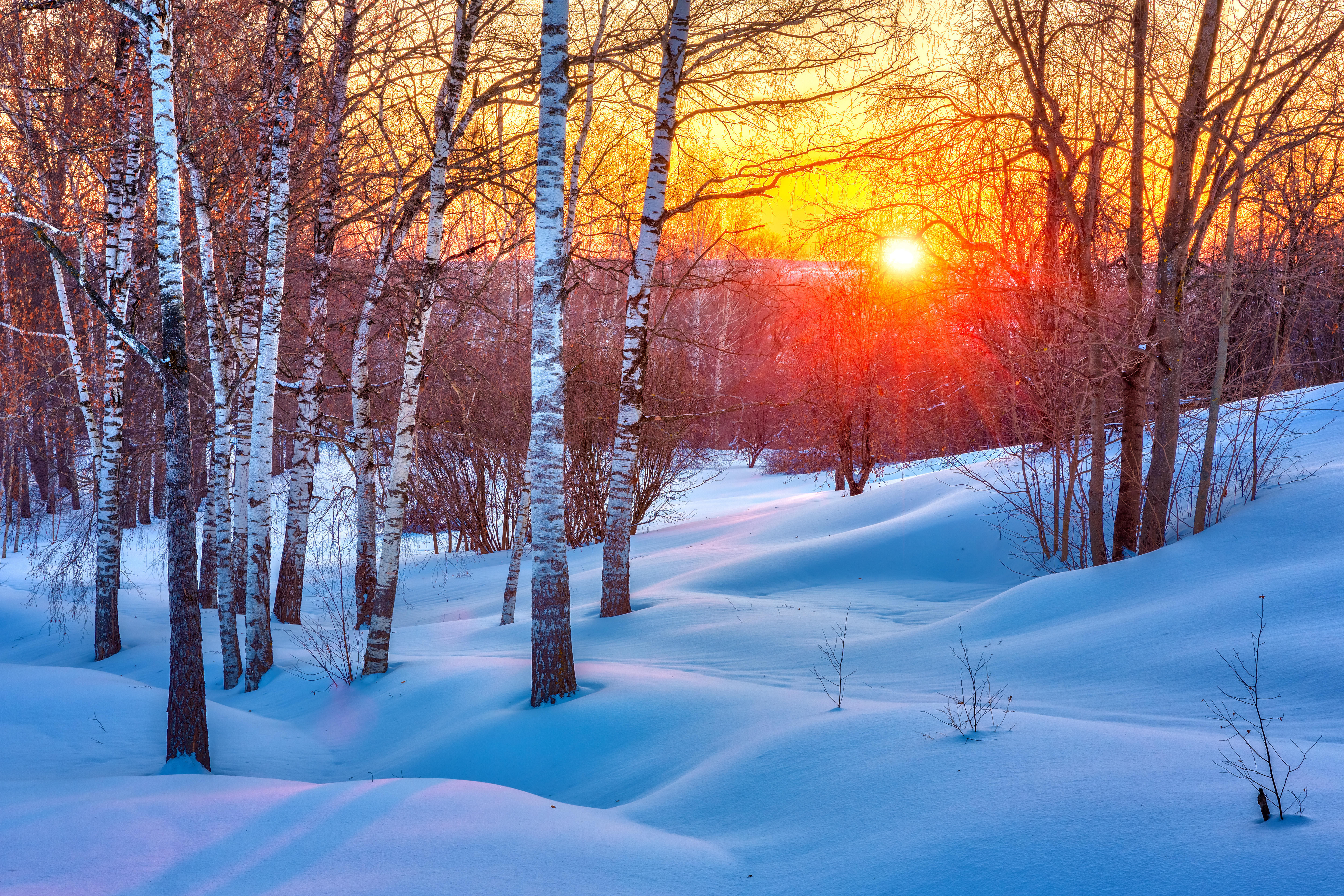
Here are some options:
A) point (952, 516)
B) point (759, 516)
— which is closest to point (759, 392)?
point (759, 516)

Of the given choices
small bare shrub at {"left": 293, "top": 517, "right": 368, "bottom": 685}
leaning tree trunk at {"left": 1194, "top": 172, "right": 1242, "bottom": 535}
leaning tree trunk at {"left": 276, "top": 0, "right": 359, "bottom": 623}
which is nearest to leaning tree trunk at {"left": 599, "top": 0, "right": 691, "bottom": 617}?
small bare shrub at {"left": 293, "top": 517, "right": 368, "bottom": 685}

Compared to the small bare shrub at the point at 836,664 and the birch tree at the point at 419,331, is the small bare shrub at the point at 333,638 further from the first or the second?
the small bare shrub at the point at 836,664

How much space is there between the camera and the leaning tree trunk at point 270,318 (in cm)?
721

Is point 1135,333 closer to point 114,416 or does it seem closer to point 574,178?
point 574,178

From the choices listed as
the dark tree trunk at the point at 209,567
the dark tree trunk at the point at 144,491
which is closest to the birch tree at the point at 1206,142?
the dark tree trunk at the point at 209,567

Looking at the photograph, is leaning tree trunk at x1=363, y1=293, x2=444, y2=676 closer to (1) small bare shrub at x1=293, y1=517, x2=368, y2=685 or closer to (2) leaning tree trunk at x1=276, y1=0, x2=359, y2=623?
(1) small bare shrub at x1=293, y1=517, x2=368, y2=685

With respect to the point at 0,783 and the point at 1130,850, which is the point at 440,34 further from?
the point at 1130,850

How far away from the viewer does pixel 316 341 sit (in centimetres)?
973

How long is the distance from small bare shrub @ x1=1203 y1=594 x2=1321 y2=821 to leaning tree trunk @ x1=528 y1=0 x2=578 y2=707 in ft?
12.7

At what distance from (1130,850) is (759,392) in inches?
1455

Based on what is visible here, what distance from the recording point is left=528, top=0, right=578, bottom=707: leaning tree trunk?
5.51 meters

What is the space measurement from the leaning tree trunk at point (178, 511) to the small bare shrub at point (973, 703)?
4.68 m

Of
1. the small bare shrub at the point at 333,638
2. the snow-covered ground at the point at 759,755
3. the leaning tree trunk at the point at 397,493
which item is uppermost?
the leaning tree trunk at the point at 397,493

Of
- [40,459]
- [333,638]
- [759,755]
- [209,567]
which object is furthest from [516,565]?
[40,459]
